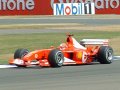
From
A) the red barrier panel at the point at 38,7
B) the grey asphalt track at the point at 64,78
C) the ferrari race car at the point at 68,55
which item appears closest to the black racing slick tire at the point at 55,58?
the ferrari race car at the point at 68,55

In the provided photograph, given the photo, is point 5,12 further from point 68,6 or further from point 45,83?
point 45,83

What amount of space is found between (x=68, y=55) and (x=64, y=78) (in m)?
2.73

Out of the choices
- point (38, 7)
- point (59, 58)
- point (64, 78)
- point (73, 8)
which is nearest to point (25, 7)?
point (38, 7)

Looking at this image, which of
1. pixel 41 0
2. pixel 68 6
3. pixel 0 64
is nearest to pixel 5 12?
pixel 41 0

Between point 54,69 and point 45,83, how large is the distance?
264 centimetres

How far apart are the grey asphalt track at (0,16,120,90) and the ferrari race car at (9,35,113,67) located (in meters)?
0.20

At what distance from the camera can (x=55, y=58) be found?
46.3 feet

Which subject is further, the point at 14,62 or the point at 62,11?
the point at 62,11

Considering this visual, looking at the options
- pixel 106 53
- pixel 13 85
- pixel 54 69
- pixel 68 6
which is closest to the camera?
pixel 13 85

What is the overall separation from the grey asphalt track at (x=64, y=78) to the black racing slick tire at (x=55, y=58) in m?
0.18

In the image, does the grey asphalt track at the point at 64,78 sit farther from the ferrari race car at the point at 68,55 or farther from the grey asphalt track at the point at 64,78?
the ferrari race car at the point at 68,55

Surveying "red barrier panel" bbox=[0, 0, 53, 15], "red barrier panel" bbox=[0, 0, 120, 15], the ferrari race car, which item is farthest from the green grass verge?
"red barrier panel" bbox=[0, 0, 53, 15]

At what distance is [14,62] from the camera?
47.0 ft

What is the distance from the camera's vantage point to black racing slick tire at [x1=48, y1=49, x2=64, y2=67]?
554 inches
